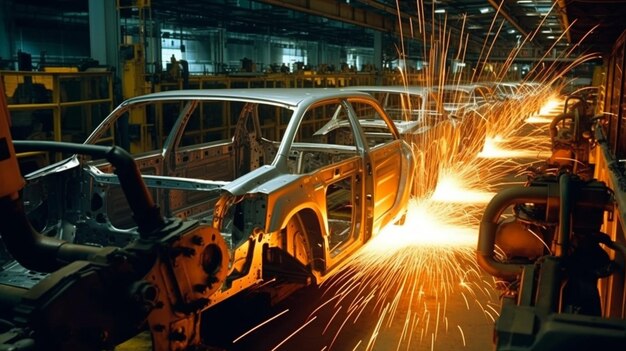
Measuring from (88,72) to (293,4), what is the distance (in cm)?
550

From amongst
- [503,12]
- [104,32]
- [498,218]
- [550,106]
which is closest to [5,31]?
[104,32]

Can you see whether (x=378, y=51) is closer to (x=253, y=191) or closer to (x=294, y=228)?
(x=294, y=228)

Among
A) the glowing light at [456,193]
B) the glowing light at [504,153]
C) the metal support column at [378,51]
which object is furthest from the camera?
the metal support column at [378,51]

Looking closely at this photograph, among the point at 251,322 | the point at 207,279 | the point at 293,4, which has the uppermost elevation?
the point at 293,4

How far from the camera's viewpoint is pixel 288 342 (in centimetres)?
418

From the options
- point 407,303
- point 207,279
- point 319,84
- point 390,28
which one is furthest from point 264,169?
point 390,28

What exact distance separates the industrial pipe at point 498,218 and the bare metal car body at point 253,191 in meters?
1.28

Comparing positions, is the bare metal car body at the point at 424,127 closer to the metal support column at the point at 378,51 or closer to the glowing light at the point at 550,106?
the metal support column at the point at 378,51

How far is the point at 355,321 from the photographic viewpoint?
4.56m

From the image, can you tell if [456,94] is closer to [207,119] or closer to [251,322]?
[207,119]

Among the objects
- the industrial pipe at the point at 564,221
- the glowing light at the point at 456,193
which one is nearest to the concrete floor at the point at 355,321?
the industrial pipe at the point at 564,221

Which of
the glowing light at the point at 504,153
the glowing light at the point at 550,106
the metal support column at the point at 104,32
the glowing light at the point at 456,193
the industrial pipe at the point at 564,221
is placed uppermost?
→ the metal support column at the point at 104,32

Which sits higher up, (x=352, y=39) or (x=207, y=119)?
(x=352, y=39)

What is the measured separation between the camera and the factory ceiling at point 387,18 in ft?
27.5
